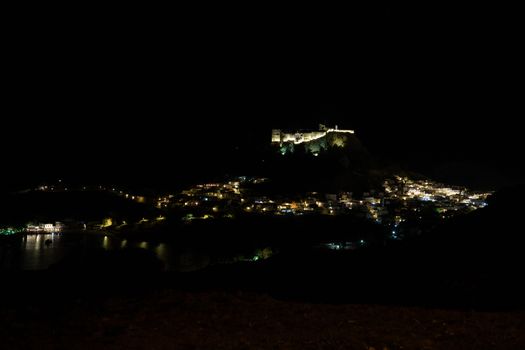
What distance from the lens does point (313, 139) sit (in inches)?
3728

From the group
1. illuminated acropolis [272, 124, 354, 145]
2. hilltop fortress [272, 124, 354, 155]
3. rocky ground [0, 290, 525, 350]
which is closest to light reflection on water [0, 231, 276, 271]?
rocky ground [0, 290, 525, 350]

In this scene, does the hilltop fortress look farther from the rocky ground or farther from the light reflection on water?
the rocky ground

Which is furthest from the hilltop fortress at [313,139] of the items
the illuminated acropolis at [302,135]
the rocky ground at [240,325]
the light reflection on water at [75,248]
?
the rocky ground at [240,325]

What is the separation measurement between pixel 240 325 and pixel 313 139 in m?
90.0

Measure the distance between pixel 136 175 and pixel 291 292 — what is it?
10843 cm

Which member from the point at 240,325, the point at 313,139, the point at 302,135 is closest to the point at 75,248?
the point at 240,325

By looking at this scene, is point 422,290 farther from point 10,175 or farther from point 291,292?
point 10,175

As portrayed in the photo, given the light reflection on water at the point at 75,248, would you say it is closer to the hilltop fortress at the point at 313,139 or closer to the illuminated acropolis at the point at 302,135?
the hilltop fortress at the point at 313,139

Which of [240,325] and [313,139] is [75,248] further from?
[313,139]

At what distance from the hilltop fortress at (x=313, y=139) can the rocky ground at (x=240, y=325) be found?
82.1 meters

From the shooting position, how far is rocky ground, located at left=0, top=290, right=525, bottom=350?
5.15m

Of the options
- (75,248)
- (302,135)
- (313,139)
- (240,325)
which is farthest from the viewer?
(302,135)

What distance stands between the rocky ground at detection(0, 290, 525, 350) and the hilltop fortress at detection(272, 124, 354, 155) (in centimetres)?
8210

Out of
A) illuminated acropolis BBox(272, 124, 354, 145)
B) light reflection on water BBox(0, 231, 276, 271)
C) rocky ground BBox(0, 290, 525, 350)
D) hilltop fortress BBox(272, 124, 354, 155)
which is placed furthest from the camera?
illuminated acropolis BBox(272, 124, 354, 145)
